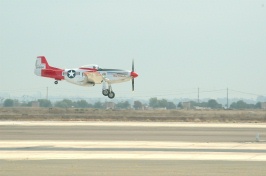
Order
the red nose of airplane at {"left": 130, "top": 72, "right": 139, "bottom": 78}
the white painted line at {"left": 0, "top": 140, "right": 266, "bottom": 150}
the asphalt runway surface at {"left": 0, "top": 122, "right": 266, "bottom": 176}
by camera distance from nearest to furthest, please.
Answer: the asphalt runway surface at {"left": 0, "top": 122, "right": 266, "bottom": 176} → the white painted line at {"left": 0, "top": 140, "right": 266, "bottom": 150} → the red nose of airplane at {"left": 130, "top": 72, "right": 139, "bottom": 78}

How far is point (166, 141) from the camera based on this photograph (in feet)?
151

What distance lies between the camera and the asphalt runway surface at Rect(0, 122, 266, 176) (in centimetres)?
2920

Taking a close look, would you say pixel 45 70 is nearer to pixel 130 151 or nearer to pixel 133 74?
pixel 133 74

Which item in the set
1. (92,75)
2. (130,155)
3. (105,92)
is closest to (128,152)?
(130,155)

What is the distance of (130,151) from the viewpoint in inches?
1489

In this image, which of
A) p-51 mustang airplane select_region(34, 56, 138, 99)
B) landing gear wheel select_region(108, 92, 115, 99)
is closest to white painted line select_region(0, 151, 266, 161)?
landing gear wheel select_region(108, 92, 115, 99)

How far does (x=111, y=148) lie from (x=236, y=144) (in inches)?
354

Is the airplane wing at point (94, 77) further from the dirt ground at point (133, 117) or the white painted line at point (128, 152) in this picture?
the white painted line at point (128, 152)

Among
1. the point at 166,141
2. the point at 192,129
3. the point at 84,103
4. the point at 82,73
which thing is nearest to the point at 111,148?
the point at 166,141

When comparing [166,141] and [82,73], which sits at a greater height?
[82,73]

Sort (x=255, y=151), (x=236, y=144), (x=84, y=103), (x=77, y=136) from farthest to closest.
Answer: (x=84, y=103) → (x=77, y=136) → (x=236, y=144) → (x=255, y=151)

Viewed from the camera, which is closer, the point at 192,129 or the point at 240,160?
the point at 240,160

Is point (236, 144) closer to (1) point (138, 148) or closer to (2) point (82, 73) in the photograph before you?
(1) point (138, 148)

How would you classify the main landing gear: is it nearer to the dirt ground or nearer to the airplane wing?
the airplane wing
